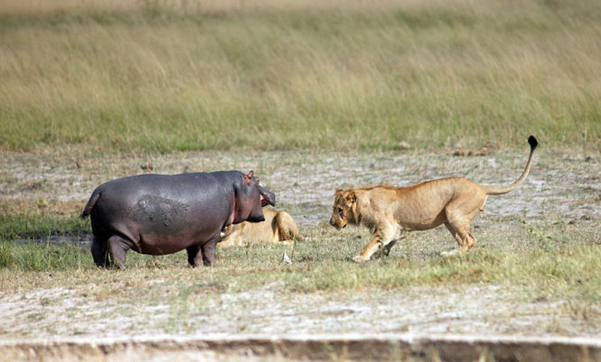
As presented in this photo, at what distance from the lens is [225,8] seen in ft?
72.6

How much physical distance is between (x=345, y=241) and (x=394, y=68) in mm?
7869

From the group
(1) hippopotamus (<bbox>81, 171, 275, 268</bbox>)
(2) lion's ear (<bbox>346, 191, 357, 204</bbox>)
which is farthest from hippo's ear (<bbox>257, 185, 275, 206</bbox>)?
(2) lion's ear (<bbox>346, 191, 357, 204</bbox>)

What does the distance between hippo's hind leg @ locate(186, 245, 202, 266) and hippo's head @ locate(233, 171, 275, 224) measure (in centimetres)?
49

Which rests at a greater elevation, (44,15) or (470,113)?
(44,15)

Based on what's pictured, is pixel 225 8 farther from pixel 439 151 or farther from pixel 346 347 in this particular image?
pixel 346 347

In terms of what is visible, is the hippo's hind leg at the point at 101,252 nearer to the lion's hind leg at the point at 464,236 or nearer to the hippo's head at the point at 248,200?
the hippo's head at the point at 248,200

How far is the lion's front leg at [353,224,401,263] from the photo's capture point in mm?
8359

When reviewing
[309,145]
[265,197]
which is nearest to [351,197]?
[265,197]

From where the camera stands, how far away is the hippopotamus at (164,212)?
8086 millimetres

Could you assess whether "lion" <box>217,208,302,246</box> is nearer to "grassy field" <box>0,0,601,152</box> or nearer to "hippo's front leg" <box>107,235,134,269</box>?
"hippo's front leg" <box>107,235,134,269</box>

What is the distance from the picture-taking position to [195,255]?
8641mm

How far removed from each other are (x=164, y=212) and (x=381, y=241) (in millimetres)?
1751

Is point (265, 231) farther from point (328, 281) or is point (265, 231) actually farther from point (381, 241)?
point (328, 281)

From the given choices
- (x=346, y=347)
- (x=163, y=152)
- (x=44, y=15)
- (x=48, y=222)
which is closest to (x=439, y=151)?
(x=163, y=152)
